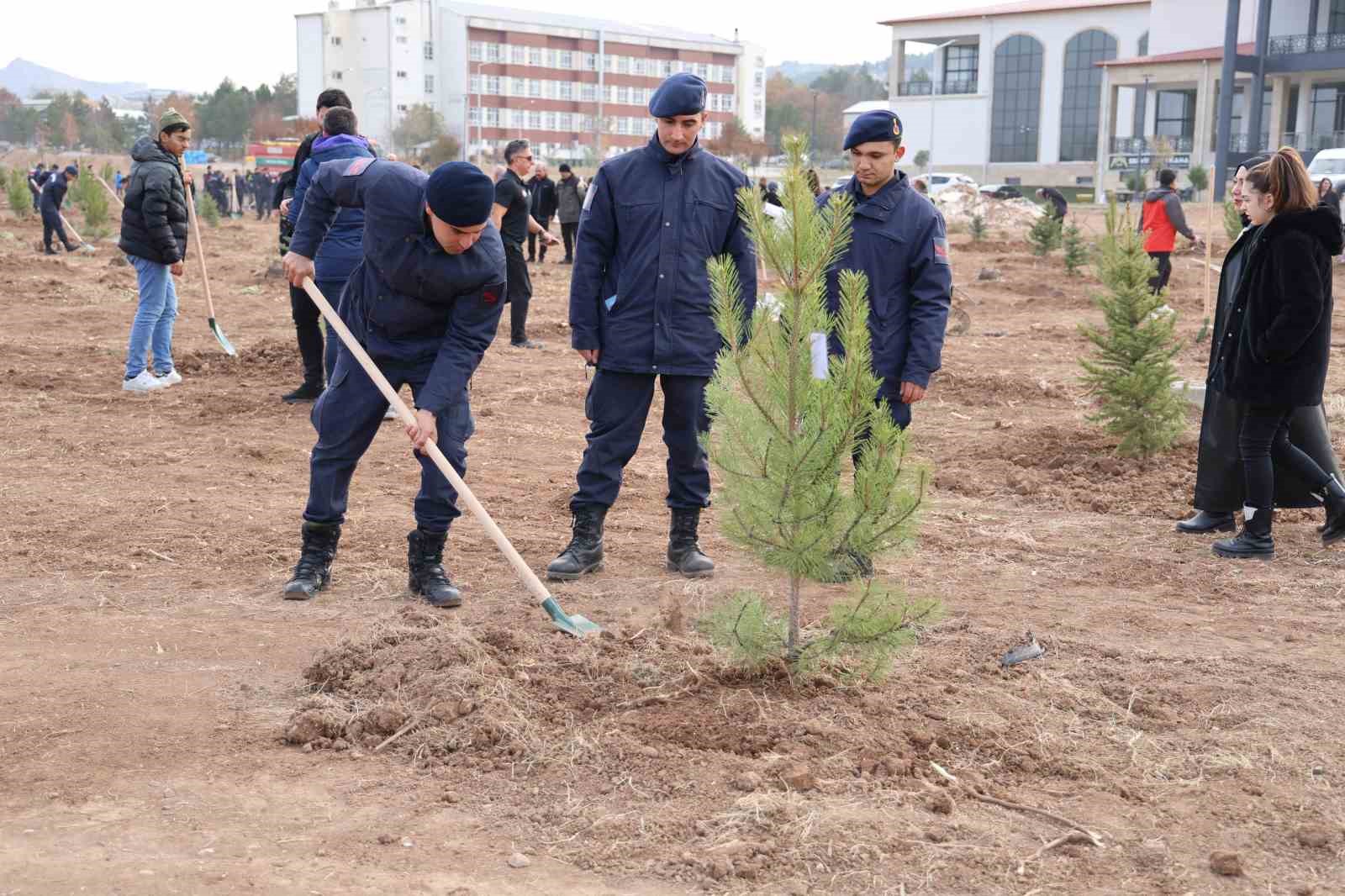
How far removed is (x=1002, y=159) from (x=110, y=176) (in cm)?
5300

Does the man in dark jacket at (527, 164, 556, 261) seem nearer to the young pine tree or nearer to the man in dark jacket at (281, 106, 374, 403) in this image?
the man in dark jacket at (281, 106, 374, 403)

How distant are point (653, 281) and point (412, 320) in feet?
3.18

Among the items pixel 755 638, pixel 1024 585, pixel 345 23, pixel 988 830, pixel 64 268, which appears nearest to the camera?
pixel 988 830

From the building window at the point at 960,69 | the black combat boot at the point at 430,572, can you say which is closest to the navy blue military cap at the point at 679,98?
the black combat boot at the point at 430,572

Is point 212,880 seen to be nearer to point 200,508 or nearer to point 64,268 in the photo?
point 200,508

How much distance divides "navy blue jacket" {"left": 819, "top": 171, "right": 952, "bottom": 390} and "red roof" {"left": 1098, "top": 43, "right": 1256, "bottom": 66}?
56.3 meters

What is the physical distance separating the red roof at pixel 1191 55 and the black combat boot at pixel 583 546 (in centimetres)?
5690

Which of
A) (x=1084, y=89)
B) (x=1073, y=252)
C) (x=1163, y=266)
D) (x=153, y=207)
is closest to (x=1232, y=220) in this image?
(x=1073, y=252)

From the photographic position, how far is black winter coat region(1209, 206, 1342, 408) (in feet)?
17.9

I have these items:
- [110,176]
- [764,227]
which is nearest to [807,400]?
[764,227]

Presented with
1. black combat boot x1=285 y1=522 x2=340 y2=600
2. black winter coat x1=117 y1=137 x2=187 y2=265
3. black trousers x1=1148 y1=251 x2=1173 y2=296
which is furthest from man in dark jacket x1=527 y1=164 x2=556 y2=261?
black combat boot x1=285 y1=522 x2=340 y2=600

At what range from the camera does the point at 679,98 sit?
4.95 metres

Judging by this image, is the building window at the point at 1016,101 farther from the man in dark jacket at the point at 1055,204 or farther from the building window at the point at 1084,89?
the man in dark jacket at the point at 1055,204

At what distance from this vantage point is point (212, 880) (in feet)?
9.71
